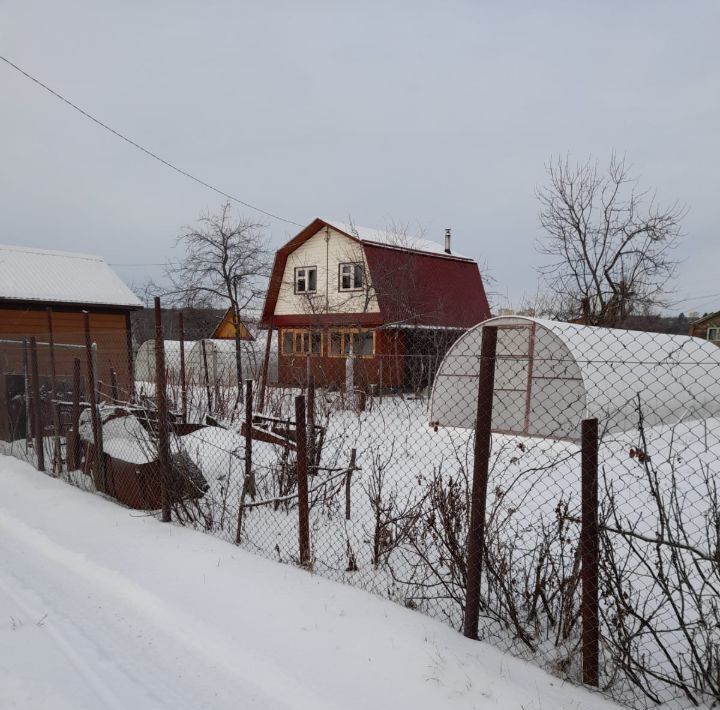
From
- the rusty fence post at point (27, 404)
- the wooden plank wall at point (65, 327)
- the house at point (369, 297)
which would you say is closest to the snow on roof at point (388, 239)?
the house at point (369, 297)

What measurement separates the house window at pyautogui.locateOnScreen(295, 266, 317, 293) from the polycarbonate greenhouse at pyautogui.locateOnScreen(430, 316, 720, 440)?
43.3ft

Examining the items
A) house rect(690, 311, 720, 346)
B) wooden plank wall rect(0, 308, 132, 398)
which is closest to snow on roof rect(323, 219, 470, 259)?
wooden plank wall rect(0, 308, 132, 398)

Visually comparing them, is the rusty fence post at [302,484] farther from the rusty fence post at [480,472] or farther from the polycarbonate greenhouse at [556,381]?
the polycarbonate greenhouse at [556,381]

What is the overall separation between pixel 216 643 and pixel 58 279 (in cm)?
1959

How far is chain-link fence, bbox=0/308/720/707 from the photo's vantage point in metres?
2.76

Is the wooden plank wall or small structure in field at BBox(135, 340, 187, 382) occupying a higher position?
the wooden plank wall

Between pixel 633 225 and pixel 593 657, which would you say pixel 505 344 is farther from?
pixel 633 225

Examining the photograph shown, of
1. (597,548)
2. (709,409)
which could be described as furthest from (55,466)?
(709,409)

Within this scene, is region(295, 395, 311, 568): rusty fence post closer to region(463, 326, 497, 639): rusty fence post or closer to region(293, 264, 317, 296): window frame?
region(463, 326, 497, 639): rusty fence post

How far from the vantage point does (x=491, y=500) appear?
5.98m

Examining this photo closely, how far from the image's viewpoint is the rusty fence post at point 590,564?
273cm

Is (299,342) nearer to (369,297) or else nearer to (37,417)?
(369,297)

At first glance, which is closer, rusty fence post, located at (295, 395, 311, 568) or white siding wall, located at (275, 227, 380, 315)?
rusty fence post, located at (295, 395, 311, 568)

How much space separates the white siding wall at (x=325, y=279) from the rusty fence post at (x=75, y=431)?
49.0 feet
